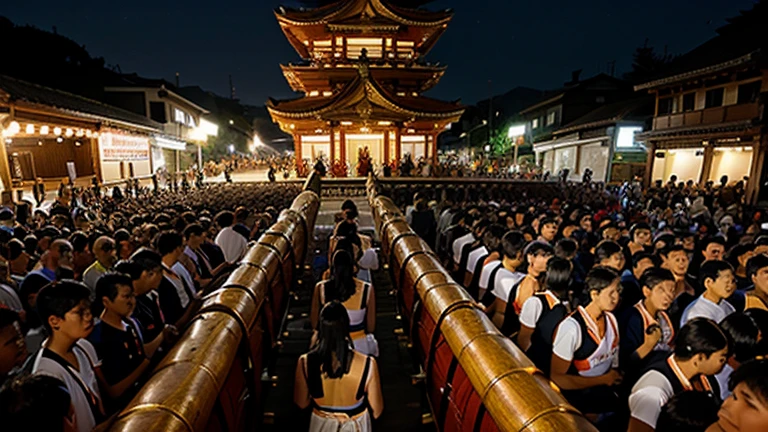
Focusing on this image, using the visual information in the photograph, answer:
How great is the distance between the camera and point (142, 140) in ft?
77.6

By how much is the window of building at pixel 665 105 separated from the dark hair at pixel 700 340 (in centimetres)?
2288

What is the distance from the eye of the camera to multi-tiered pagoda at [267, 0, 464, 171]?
18844 millimetres

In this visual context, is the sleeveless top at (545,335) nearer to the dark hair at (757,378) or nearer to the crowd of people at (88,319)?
the dark hair at (757,378)

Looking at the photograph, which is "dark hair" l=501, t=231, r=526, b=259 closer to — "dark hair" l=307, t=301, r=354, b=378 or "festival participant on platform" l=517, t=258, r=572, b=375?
"festival participant on platform" l=517, t=258, r=572, b=375

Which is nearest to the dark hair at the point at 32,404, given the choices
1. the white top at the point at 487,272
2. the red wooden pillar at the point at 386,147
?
the white top at the point at 487,272

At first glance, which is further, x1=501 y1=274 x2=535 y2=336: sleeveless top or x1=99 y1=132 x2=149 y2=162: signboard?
x1=99 y1=132 x2=149 y2=162: signboard

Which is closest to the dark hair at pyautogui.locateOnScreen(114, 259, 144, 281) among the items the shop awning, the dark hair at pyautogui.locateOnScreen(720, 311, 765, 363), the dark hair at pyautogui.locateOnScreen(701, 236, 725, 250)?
the dark hair at pyautogui.locateOnScreen(720, 311, 765, 363)

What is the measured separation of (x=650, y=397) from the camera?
2.20 metres

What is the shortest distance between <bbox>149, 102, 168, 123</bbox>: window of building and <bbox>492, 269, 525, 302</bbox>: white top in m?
32.2

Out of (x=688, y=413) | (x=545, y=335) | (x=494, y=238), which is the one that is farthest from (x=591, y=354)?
(x=494, y=238)

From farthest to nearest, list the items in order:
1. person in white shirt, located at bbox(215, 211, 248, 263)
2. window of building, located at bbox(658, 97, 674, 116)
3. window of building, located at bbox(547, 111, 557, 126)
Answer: window of building, located at bbox(547, 111, 557, 126)
window of building, located at bbox(658, 97, 674, 116)
person in white shirt, located at bbox(215, 211, 248, 263)

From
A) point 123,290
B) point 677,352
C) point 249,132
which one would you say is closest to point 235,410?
point 123,290

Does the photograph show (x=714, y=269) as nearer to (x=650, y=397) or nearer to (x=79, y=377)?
(x=650, y=397)

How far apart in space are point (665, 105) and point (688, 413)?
2437 centimetres
